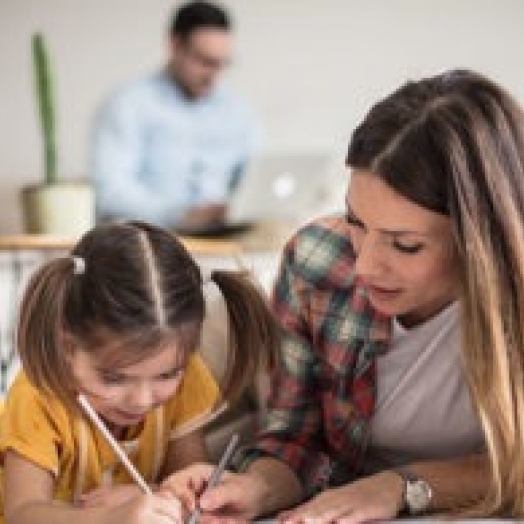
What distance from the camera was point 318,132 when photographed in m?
3.56

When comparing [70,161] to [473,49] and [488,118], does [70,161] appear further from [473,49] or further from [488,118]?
[488,118]

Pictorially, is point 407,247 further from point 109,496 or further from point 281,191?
point 281,191

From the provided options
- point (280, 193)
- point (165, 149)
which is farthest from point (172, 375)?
point (165, 149)

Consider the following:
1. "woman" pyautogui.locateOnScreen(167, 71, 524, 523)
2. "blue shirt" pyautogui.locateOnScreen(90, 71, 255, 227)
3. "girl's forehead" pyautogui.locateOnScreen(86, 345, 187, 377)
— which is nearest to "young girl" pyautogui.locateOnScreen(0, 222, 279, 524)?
"girl's forehead" pyautogui.locateOnScreen(86, 345, 187, 377)

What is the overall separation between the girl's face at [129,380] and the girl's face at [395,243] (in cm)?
22

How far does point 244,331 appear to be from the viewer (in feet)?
3.85

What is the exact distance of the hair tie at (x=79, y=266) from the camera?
1030 mm

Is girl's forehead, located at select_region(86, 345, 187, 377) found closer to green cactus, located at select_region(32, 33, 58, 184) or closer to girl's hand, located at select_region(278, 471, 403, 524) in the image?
girl's hand, located at select_region(278, 471, 403, 524)

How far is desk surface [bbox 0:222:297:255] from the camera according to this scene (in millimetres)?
2286

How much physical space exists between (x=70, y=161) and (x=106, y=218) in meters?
0.34

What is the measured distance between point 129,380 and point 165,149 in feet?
7.83

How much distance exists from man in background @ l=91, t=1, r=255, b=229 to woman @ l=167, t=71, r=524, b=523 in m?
2.00

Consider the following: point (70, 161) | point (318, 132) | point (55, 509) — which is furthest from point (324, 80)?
point (55, 509)

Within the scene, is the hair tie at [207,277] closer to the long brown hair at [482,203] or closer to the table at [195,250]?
the long brown hair at [482,203]
